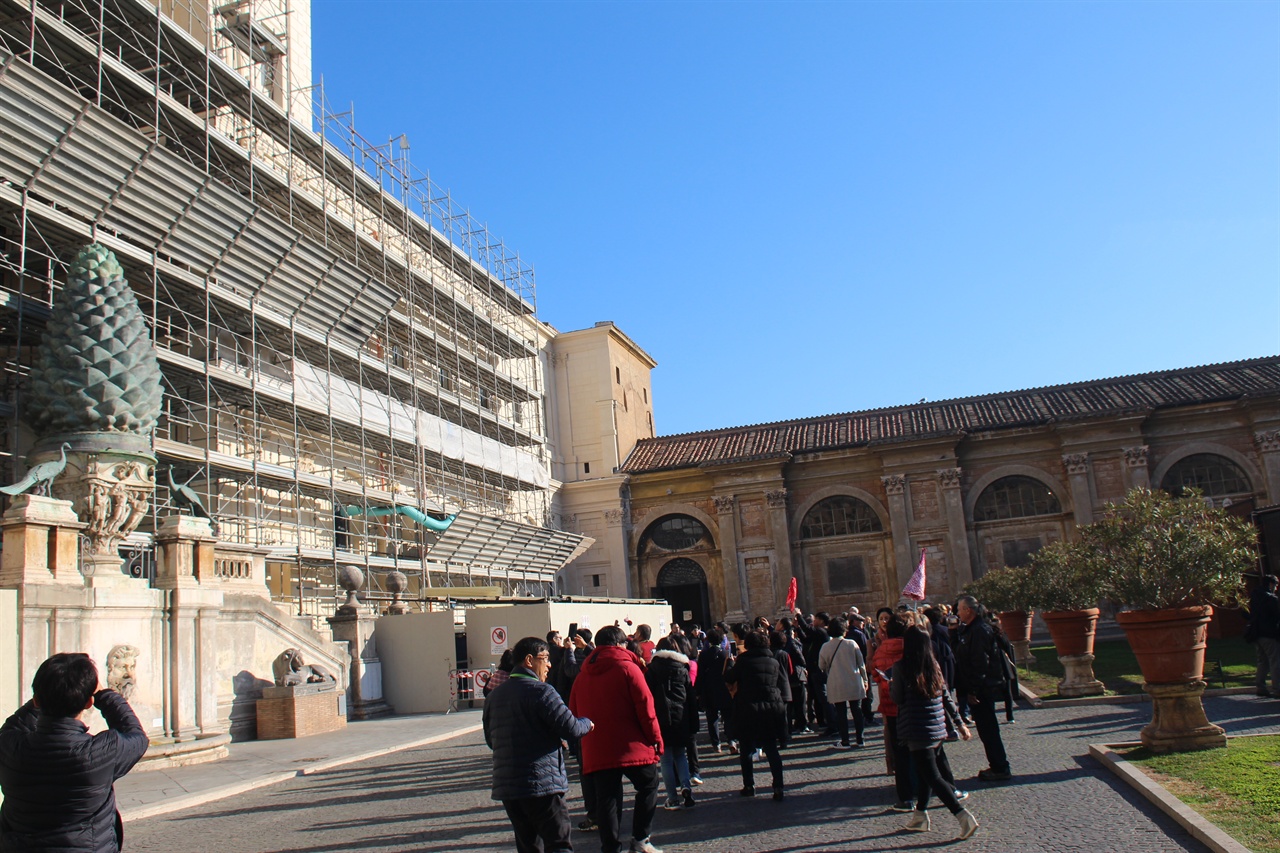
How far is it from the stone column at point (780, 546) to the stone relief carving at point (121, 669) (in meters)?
27.2

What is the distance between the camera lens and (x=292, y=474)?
23984mm

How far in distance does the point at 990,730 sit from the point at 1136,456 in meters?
30.5

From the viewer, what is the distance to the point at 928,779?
23.5 ft

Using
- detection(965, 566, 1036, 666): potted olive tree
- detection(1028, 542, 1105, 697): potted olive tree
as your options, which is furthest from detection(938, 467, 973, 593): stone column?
detection(1028, 542, 1105, 697): potted olive tree

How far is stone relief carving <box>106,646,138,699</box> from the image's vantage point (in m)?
12.9

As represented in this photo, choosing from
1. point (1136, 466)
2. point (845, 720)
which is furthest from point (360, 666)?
point (1136, 466)

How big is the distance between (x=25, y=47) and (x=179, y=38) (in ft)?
10.6

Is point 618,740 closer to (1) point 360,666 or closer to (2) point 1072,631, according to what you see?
(2) point 1072,631

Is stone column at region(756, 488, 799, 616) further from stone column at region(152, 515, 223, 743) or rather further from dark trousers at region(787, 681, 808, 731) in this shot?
stone column at region(152, 515, 223, 743)

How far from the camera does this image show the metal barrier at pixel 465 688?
2155cm

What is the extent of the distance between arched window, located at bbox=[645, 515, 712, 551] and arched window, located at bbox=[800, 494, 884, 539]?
4.14m

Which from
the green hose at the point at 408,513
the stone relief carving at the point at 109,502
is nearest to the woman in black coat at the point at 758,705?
the stone relief carving at the point at 109,502

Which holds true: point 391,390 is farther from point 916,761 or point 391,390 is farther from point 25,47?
point 916,761

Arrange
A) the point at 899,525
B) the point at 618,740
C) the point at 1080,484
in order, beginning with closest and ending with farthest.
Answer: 1. the point at 618,740
2. the point at 1080,484
3. the point at 899,525
